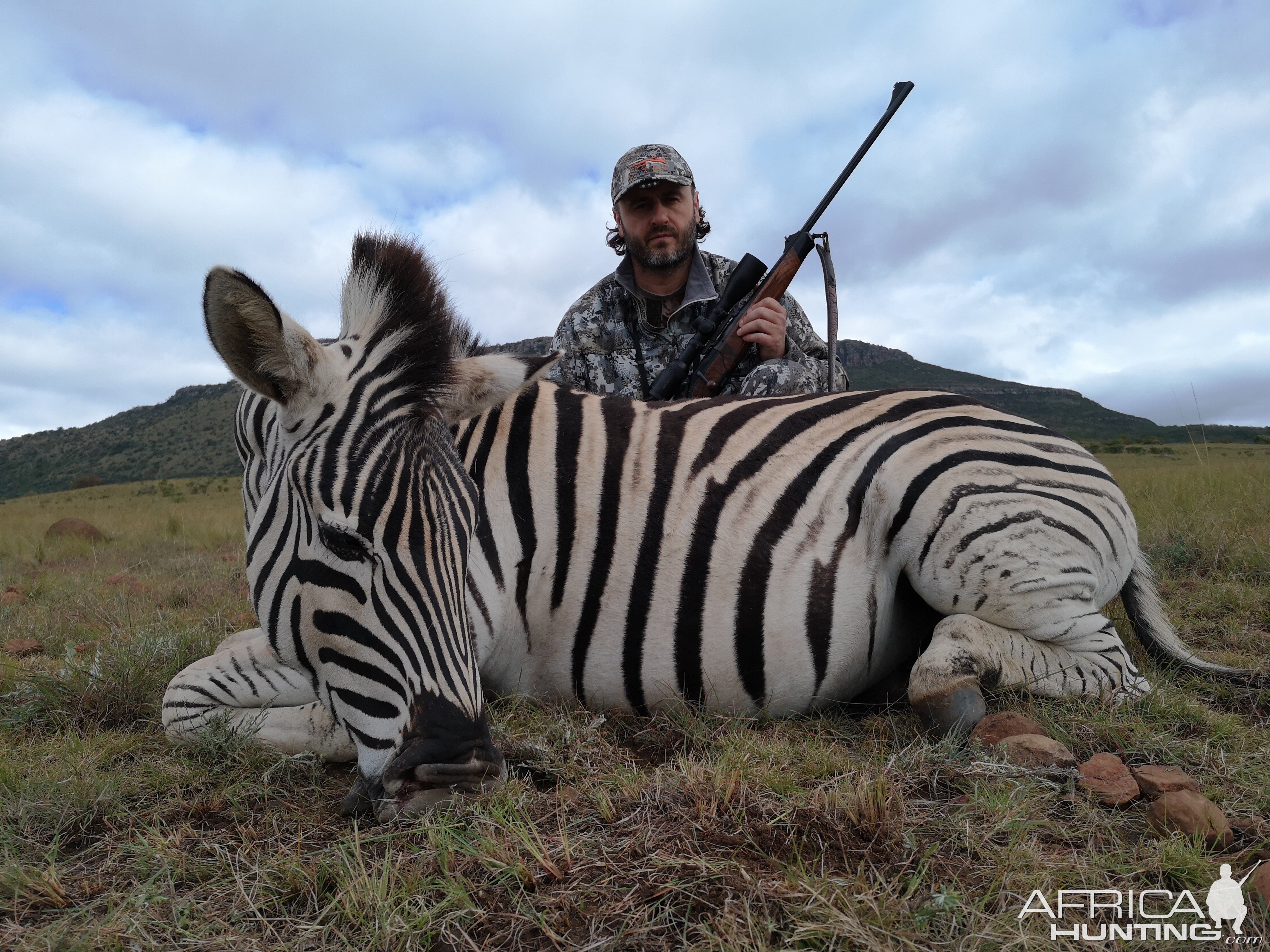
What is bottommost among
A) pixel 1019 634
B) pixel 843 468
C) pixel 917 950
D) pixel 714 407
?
pixel 917 950

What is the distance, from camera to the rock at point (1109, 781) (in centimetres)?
205

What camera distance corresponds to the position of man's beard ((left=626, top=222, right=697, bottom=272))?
5.84 meters

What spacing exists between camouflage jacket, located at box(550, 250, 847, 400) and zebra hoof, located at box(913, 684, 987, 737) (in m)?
3.32

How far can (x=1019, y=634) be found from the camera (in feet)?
9.37

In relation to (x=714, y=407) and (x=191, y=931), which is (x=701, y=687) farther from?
(x=191, y=931)

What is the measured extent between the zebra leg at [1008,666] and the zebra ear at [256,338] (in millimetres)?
2326

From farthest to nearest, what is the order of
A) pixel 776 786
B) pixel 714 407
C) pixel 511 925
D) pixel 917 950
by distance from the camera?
pixel 714 407 → pixel 776 786 → pixel 511 925 → pixel 917 950

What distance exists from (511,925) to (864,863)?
785 millimetres

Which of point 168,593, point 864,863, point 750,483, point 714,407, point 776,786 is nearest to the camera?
point 864,863

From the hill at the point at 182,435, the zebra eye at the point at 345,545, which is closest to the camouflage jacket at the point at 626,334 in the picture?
the zebra eye at the point at 345,545

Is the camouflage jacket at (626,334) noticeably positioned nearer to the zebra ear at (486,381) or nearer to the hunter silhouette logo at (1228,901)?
the zebra ear at (486,381)

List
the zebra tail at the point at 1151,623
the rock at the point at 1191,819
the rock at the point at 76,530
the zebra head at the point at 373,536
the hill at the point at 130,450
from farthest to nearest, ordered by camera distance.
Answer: the hill at the point at 130,450 < the rock at the point at 76,530 < the zebra tail at the point at 1151,623 < the zebra head at the point at 373,536 < the rock at the point at 1191,819

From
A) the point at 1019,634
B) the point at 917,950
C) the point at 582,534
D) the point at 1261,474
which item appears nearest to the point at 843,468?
the point at 1019,634

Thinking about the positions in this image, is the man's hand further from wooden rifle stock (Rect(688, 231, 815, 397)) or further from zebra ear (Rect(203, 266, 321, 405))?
zebra ear (Rect(203, 266, 321, 405))
